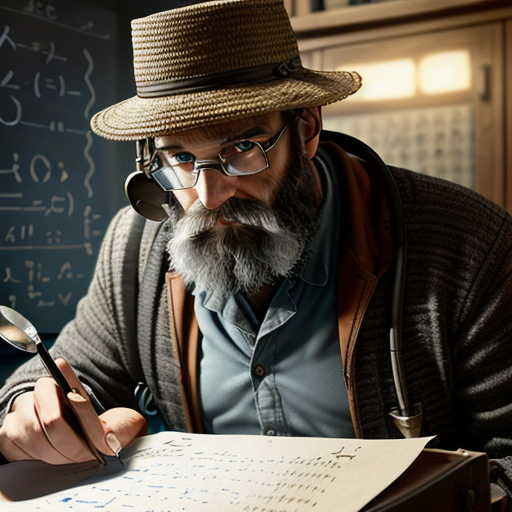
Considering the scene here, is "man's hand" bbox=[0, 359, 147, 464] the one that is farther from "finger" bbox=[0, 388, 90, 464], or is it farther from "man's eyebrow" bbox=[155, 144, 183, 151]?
"man's eyebrow" bbox=[155, 144, 183, 151]

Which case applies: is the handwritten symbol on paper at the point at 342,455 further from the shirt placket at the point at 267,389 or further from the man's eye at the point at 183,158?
the man's eye at the point at 183,158

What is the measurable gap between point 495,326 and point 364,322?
0.75ft

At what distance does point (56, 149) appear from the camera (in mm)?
2102

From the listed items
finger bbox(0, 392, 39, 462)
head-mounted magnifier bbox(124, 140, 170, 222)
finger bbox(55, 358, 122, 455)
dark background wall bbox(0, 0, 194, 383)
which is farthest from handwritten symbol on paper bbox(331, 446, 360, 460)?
dark background wall bbox(0, 0, 194, 383)

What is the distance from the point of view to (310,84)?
1.25m

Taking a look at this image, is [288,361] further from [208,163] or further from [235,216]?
[208,163]

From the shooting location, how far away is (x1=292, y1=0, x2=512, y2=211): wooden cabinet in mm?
2199

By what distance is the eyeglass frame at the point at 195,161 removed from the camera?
3.97 feet

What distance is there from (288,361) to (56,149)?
112 cm

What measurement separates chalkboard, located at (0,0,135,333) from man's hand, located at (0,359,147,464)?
90cm

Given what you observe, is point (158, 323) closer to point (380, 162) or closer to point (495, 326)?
point (380, 162)

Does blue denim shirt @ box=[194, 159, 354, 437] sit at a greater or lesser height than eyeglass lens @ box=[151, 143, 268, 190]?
lesser

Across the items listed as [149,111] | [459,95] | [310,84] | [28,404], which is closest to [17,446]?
[28,404]

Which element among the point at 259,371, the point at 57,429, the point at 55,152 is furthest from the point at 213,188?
the point at 55,152
